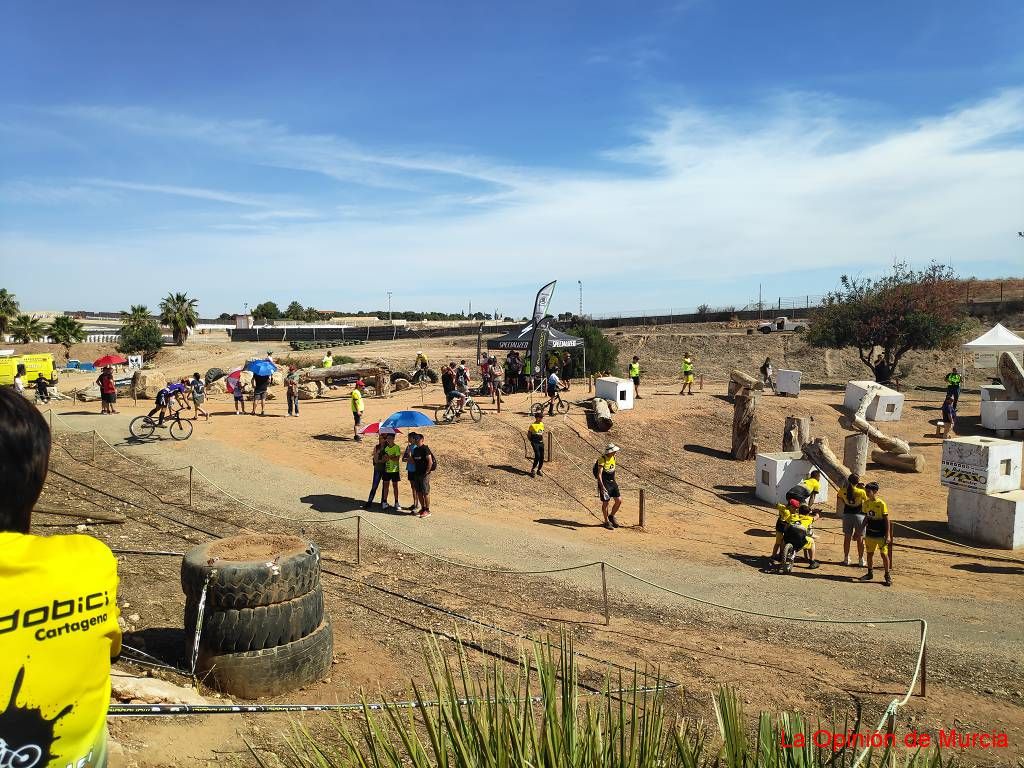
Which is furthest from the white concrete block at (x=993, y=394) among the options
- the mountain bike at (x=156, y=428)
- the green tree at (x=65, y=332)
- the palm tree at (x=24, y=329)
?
the palm tree at (x=24, y=329)

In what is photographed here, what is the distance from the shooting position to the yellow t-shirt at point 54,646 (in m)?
2.05

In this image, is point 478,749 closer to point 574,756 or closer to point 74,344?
point 574,756

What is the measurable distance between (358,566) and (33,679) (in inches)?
362

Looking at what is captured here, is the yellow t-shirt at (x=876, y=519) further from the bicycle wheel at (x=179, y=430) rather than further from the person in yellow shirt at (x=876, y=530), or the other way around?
the bicycle wheel at (x=179, y=430)

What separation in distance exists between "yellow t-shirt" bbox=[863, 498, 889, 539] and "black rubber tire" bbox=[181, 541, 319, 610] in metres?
9.61

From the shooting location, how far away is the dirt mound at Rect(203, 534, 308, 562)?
6812 mm

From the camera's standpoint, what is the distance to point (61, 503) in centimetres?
1263

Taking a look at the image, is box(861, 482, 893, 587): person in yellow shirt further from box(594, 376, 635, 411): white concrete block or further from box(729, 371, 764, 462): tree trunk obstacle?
box(594, 376, 635, 411): white concrete block

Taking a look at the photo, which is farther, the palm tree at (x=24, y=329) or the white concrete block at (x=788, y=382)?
the palm tree at (x=24, y=329)

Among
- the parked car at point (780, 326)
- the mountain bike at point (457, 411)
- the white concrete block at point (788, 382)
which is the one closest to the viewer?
the mountain bike at point (457, 411)

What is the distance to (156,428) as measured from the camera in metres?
20.2

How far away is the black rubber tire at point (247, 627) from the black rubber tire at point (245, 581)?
0.06 metres

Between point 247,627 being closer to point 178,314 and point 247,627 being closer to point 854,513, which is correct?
point 854,513

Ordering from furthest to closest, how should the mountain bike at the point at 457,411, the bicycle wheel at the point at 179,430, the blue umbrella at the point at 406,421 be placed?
the mountain bike at the point at 457,411
the bicycle wheel at the point at 179,430
the blue umbrella at the point at 406,421
